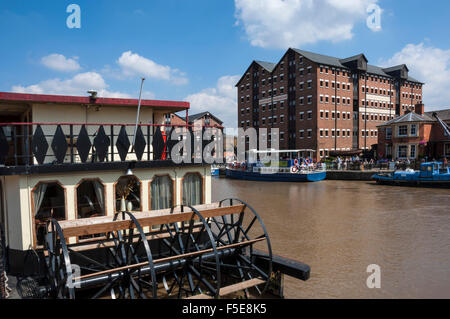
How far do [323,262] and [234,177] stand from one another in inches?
1393

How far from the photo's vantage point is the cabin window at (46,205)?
338 inches

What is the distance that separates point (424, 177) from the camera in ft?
106

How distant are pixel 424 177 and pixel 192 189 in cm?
2984

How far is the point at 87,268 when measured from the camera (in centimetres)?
809

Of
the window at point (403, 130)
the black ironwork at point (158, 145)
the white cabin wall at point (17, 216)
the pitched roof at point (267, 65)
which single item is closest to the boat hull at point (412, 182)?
the window at point (403, 130)

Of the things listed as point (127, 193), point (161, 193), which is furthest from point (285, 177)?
point (127, 193)

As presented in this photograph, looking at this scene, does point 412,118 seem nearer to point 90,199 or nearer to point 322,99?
point 322,99

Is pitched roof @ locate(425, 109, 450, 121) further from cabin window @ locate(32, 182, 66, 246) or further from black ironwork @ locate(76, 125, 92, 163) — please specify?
cabin window @ locate(32, 182, 66, 246)

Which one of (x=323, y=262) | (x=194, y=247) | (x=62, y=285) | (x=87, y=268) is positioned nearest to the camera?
(x=62, y=285)

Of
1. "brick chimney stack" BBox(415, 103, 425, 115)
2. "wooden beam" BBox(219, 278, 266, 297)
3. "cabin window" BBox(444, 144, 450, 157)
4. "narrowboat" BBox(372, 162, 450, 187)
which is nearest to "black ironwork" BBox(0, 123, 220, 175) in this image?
"wooden beam" BBox(219, 278, 266, 297)

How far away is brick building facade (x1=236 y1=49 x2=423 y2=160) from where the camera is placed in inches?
2179

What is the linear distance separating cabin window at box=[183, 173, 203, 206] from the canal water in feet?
12.9

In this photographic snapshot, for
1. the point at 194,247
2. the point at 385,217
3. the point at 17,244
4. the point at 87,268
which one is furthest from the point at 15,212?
the point at 385,217
